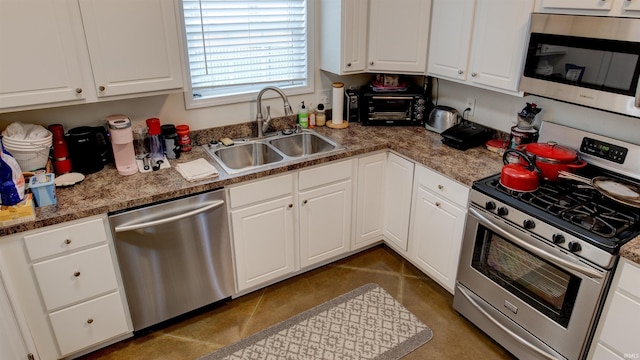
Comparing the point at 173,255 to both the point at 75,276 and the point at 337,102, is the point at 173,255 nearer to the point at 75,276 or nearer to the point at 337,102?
the point at 75,276

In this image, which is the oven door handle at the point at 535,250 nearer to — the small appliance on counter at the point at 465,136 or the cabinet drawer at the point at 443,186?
the cabinet drawer at the point at 443,186

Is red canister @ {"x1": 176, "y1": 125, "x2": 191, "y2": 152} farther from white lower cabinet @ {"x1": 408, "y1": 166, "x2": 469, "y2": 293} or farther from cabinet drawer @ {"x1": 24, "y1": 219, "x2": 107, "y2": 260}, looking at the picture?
white lower cabinet @ {"x1": 408, "y1": 166, "x2": 469, "y2": 293}

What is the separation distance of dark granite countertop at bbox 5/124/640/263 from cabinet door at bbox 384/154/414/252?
113 mm

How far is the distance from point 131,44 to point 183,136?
665 mm

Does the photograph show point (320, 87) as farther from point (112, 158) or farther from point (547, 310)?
point (547, 310)

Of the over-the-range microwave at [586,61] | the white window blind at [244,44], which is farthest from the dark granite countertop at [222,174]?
the over-the-range microwave at [586,61]

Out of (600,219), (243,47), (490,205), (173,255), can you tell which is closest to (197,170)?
(173,255)

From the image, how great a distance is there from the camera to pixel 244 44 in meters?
2.87

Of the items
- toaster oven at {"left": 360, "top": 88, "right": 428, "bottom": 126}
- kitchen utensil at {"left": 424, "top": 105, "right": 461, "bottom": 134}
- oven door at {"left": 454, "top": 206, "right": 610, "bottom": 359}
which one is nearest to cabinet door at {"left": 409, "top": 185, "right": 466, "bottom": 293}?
oven door at {"left": 454, "top": 206, "right": 610, "bottom": 359}

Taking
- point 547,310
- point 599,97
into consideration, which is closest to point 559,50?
point 599,97

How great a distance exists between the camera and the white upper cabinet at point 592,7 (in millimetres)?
1832

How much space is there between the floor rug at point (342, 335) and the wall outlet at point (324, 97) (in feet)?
4.85

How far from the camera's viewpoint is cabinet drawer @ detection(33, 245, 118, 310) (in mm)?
2072

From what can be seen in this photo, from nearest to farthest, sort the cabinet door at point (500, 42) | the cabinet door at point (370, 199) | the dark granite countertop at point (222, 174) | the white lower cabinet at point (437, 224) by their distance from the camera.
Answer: the dark granite countertop at point (222, 174) < the cabinet door at point (500, 42) < the white lower cabinet at point (437, 224) < the cabinet door at point (370, 199)
